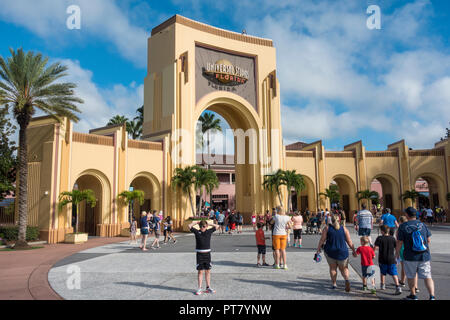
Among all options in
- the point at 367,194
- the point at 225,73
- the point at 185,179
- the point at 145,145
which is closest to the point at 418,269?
the point at 185,179

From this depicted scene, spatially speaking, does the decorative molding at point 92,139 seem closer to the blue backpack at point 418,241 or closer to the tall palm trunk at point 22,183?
the tall palm trunk at point 22,183

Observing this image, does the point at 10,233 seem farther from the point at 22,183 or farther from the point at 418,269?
the point at 418,269

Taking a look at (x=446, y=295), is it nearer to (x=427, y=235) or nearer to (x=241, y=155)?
(x=427, y=235)

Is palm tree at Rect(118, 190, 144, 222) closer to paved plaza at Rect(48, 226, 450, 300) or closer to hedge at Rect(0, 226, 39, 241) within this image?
hedge at Rect(0, 226, 39, 241)

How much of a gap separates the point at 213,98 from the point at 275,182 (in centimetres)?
929

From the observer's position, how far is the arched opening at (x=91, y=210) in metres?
22.4

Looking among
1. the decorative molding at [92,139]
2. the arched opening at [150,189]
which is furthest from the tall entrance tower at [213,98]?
the decorative molding at [92,139]

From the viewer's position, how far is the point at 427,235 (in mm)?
6473

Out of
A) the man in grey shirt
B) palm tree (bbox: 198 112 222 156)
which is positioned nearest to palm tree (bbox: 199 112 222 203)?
palm tree (bbox: 198 112 222 156)

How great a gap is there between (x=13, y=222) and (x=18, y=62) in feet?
34.6

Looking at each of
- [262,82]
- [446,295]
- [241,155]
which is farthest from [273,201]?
[446,295]

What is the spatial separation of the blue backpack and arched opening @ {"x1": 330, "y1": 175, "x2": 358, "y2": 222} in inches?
1097

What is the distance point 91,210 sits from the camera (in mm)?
23219

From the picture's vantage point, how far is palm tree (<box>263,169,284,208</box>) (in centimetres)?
2968
